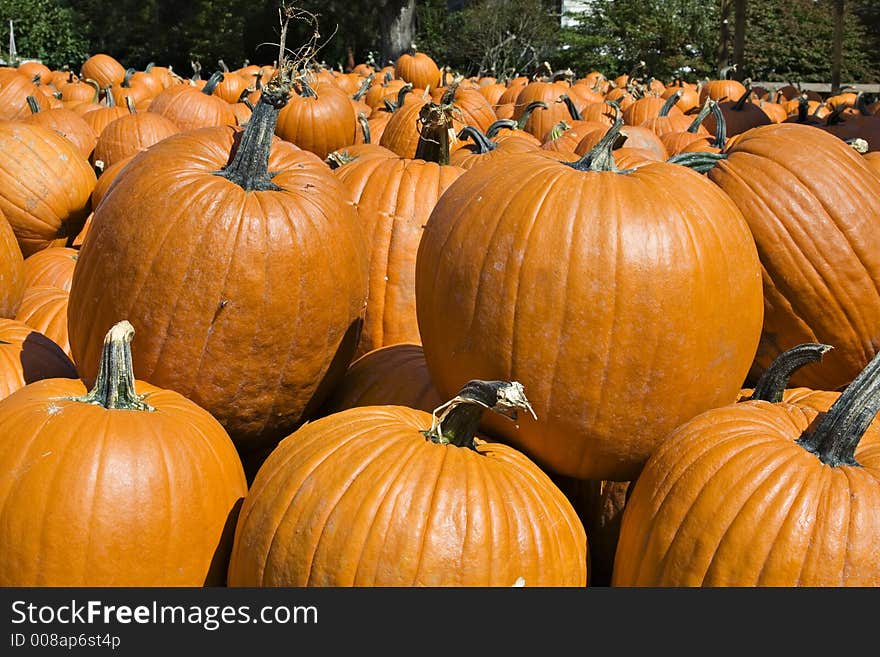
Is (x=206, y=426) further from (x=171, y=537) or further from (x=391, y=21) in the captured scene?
(x=391, y=21)

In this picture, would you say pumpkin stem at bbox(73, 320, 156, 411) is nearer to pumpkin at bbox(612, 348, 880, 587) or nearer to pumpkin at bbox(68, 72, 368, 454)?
pumpkin at bbox(68, 72, 368, 454)

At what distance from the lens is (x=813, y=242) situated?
2.68 m

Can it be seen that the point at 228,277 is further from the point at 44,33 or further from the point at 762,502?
the point at 44,33

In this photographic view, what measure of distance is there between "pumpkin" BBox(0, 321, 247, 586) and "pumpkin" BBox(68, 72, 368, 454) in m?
0.31

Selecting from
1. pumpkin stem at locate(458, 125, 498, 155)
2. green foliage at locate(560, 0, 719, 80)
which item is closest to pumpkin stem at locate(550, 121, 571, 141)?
pumpkin stem at locate(458, 125, 498, 155)

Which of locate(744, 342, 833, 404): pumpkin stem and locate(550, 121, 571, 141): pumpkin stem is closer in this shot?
locate(744, 342, 833, 404): pumpkin stem

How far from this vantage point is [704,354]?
2.12 metres

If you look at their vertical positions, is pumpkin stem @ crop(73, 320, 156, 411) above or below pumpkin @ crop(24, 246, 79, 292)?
above

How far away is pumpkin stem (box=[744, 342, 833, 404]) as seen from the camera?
2256mm

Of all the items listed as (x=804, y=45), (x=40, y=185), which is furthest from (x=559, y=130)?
(x=804, y=45)

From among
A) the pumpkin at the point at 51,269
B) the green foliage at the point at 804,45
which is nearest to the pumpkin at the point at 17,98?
the pumpkin at the point at 51,269

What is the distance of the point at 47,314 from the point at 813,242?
9.69 ft
